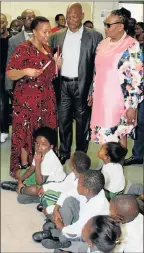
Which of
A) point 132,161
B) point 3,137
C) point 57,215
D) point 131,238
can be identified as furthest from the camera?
point 3,137

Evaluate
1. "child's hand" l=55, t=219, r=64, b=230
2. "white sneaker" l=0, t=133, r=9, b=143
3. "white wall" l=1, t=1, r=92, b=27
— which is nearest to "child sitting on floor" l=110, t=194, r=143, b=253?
"child's hand" l=55, t=219, r=64, b=230

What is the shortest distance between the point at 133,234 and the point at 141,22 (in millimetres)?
1128

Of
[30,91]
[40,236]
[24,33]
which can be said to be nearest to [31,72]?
[30,91]

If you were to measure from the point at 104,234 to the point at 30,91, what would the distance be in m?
0.93

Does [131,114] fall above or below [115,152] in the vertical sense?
above

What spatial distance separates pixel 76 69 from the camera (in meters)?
1.98

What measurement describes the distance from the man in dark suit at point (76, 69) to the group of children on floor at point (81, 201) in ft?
0.82

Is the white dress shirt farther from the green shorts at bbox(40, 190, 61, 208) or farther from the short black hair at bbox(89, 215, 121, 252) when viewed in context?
the short black hair at bbox(89, 215, 121, 252)

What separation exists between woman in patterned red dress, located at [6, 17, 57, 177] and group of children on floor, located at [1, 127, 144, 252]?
8cm

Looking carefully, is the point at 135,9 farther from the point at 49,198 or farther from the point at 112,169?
the point at 49,198

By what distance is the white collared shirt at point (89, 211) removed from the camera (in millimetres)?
1484

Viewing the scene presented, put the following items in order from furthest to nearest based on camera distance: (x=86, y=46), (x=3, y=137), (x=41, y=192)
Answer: (x=3, y=137)
(x=86, y=46)
(x=41, y=192)

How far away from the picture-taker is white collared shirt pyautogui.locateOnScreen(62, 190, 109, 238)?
1484mm

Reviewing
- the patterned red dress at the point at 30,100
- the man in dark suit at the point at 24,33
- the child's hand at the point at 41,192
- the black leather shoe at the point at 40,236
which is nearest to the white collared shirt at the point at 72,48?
the patterned red dress at the point at 30,100
